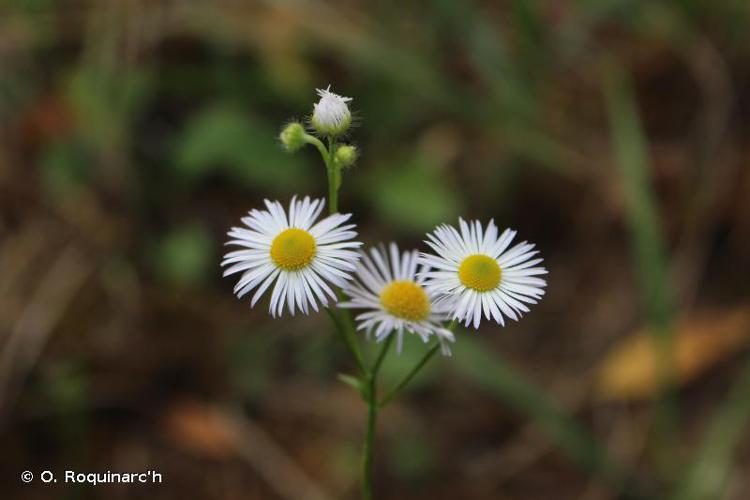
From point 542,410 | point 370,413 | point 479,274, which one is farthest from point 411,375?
point 542,410

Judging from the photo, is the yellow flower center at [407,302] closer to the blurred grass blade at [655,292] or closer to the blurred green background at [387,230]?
the blurred green background at [387,230]

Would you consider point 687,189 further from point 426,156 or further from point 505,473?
point 505,473

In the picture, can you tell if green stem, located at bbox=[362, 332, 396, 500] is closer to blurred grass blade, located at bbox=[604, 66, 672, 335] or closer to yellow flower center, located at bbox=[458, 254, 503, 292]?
yellow flower center, located at bbox=[458, 254, 503, 292]

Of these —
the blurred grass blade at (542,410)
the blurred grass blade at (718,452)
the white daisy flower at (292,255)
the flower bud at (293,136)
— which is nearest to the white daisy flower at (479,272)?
the white daisy flower at (292,255)

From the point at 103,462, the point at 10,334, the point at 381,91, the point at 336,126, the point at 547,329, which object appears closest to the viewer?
the point at 336,126

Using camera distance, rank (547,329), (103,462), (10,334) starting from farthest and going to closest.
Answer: (547,329), (10,334), (103,462)

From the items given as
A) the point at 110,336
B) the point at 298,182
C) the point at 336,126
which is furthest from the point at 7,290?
the point at 336,126
